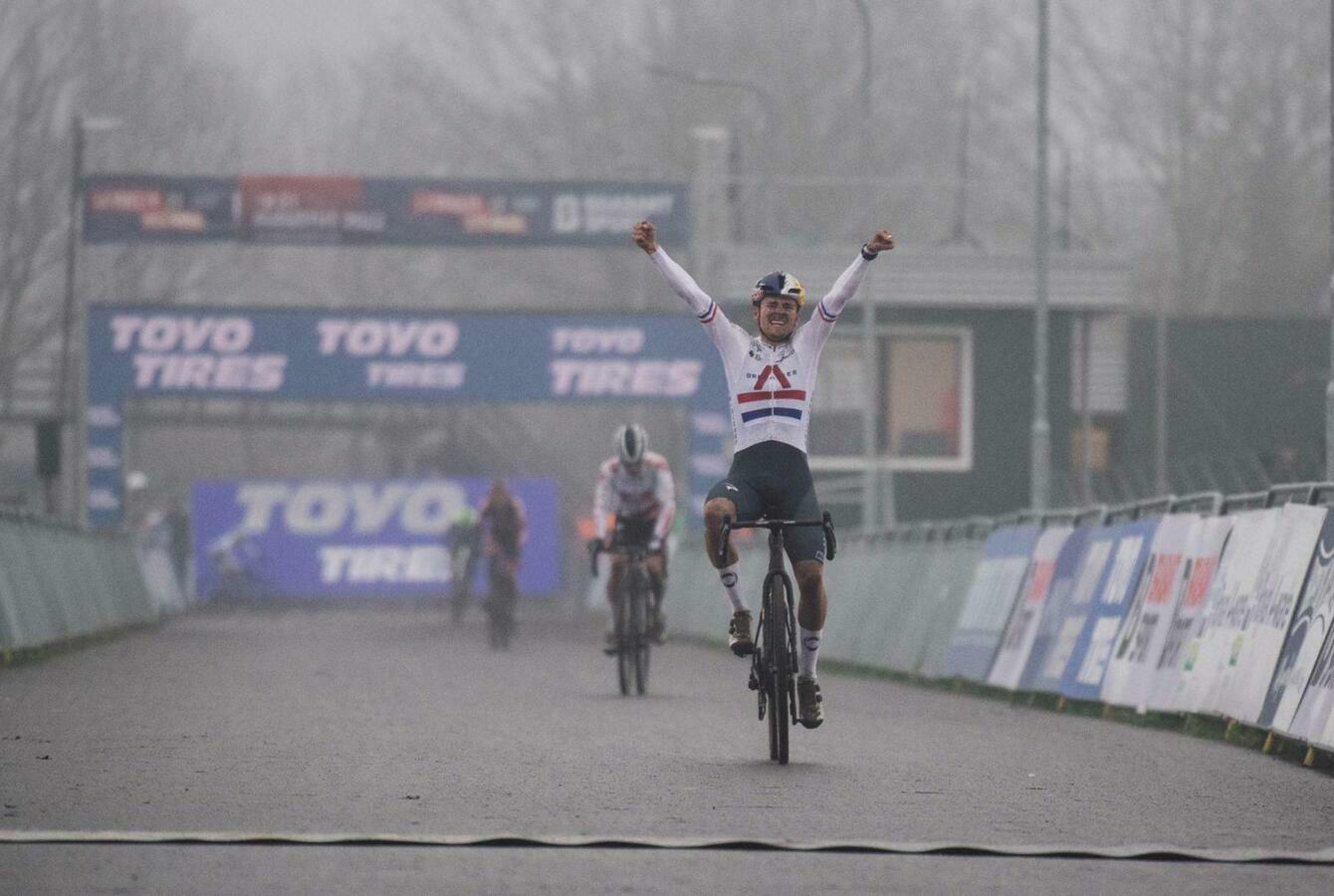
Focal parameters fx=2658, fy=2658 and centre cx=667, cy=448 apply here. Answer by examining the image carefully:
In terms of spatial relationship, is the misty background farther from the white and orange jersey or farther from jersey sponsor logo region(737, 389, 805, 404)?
jersey sponsor logo region(737, 389, 805, 404)

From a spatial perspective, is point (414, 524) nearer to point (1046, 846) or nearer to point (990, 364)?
point (990, 364)

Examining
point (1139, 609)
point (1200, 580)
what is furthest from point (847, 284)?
point (1139, 609)

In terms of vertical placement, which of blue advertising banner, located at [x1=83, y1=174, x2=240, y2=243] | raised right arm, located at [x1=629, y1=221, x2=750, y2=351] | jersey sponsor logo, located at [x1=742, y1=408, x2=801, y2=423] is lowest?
jersey sponsor logo, located at [x1=742, y1=408, x2=801, y2=423]

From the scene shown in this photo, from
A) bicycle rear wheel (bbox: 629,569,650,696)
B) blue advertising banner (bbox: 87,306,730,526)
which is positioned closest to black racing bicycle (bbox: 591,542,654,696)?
bicycle rear wheel (bbox: 629,569,650,696)

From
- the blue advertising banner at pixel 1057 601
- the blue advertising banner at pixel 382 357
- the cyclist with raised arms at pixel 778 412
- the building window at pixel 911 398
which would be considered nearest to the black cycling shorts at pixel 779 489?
the cyclist with raised arms at pixel 778 412

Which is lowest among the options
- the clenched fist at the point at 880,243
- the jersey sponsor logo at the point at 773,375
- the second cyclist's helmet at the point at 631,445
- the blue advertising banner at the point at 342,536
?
the blue advertising banner at the point at 342,536

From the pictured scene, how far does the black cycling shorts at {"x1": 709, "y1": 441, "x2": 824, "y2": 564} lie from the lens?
11781 millimetres

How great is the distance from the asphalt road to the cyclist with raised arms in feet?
2.54

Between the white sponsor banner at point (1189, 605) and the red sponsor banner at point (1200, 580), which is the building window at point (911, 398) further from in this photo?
the red sponsor banner at point (1200, 580)

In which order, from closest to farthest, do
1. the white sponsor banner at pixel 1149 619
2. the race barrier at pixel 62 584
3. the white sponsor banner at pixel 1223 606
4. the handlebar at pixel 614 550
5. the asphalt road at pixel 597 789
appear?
the asphalt road at pixel 597 789, the white sponsor banner at pixel 1223 606, the white sponsor banner at pixel 1149 619, the handlebar at pixel 614 550, the race barrier at pixel 62 584

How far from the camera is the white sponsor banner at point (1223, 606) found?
1366 centimetres

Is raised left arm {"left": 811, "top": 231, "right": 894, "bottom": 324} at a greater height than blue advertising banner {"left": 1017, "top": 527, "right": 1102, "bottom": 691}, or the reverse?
raised left arm {"left": 811, "top": 231, "right": 894, "bottom": 324}

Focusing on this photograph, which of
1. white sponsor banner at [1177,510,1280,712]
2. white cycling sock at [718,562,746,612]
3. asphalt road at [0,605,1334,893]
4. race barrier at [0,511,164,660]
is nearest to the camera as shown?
asphalt road at [0,605,1334,893]

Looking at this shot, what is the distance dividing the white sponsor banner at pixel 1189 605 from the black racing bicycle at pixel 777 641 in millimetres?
3507
